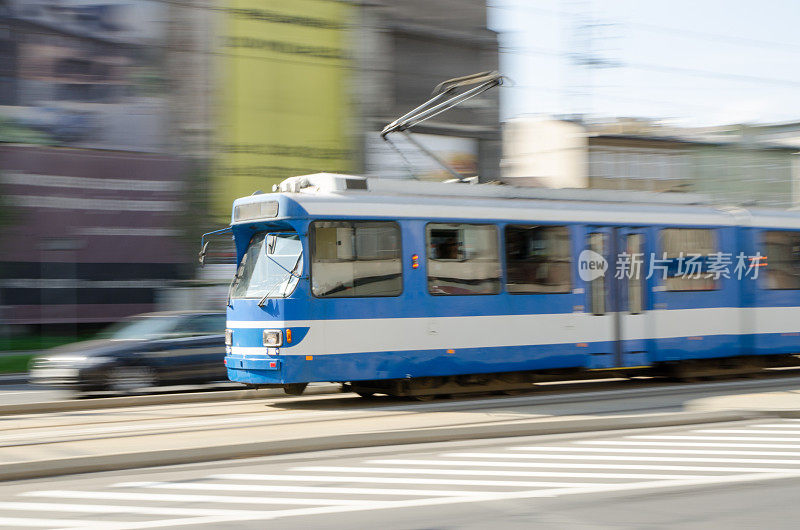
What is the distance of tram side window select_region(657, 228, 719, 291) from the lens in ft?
49.0

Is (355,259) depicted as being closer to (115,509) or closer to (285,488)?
(285,488)

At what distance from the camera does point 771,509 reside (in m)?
6.18

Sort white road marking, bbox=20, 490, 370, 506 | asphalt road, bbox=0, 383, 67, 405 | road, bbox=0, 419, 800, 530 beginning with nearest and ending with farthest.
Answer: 1. road, bbox=0, 419, 800, 530
2. white road marking, bbox=20, 490, 370, 506
3. asphalt road, bbox=0, 383, 67, 405

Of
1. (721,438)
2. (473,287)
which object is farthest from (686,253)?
(721,438)

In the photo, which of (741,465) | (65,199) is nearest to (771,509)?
(741,465)

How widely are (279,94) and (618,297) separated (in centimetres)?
1992

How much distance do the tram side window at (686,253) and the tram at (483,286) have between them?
27 mm

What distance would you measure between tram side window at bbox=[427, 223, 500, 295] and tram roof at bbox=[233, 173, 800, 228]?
0.20 m

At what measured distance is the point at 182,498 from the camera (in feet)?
21.2

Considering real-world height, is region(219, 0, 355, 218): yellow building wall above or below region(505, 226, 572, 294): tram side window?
above

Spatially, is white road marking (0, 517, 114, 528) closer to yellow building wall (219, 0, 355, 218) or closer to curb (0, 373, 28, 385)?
curb (0, 373, 28, 385)

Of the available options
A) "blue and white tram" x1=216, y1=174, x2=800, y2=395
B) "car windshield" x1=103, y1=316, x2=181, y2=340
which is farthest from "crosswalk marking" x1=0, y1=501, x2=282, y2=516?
"car windshield" x1=103, y1=316, x2=181, y2=340

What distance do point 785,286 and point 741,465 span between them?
956cm

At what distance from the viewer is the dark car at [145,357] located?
46.3 feet
